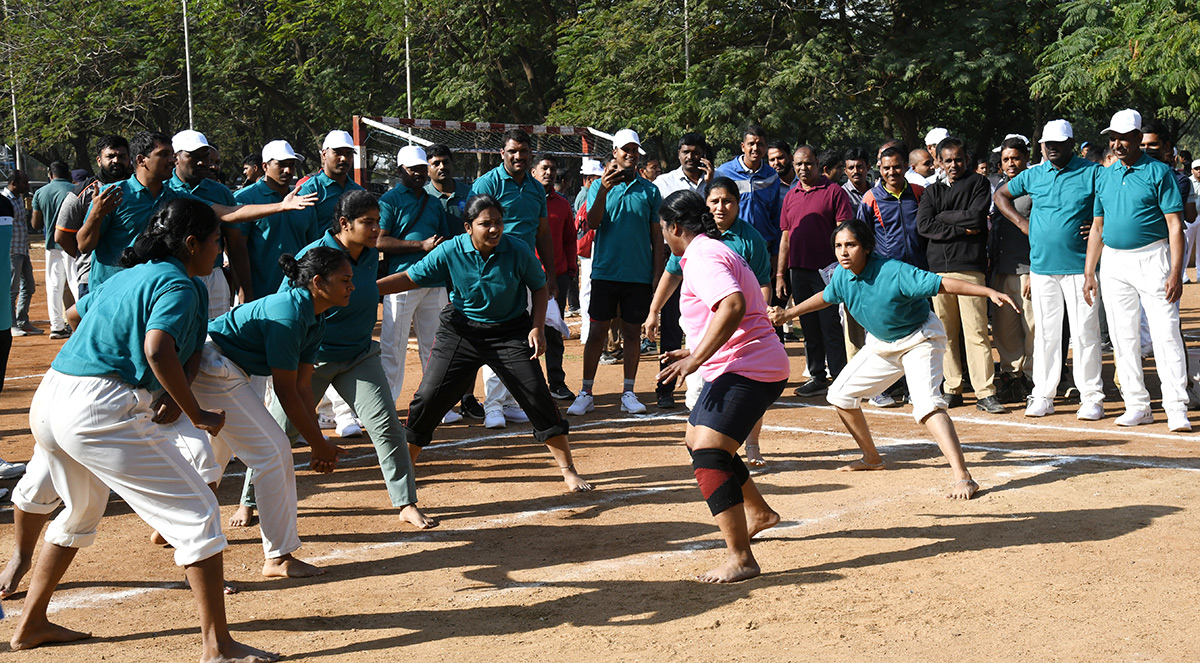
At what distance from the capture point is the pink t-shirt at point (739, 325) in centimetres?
534

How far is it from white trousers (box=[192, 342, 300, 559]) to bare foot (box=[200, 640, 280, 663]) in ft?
3.30

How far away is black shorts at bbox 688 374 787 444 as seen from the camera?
5.38 metres

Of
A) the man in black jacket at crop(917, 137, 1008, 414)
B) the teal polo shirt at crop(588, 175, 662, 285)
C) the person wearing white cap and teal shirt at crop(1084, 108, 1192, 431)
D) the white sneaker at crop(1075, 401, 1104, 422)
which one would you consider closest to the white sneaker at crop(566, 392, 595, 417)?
the teal polo shirt at crop(588, 175, 662, 285)

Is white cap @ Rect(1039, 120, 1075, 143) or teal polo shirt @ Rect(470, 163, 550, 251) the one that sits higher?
white cap @ Rect(1039, 120, 1075, 143)

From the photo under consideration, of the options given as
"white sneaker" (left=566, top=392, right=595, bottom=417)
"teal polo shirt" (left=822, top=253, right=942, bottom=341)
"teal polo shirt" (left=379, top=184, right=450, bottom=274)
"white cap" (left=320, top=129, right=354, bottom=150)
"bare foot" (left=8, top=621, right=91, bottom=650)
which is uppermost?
→ "white cap" (left=320, top=129, right=354, bottom=150)

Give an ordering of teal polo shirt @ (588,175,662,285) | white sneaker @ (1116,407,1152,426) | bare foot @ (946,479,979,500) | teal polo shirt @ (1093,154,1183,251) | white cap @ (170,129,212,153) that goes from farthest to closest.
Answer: teal polo shirt @ (588,175,662,285)
white sneaker @ (1116,407,1152,426)
teal polo shirt @ (1093,154,1183,251)
white cap @ (170,129,212,153)
bare foot @ (946,479,979,500)

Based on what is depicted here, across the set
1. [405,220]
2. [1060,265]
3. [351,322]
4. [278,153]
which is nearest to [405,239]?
[405,220]

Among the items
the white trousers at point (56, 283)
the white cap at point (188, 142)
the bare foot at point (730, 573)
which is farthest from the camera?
the white trousers at point (56, 283)

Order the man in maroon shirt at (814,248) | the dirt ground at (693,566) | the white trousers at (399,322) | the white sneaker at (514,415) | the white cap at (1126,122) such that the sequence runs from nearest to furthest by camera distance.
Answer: the dirt ground at (693,566) → the white cap at (1126,122) → the white trousers at (399,322) → the white sneaker at (514,415) → the man in maroon shirt at (814,248)

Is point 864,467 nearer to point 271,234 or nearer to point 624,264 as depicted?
point 624,264

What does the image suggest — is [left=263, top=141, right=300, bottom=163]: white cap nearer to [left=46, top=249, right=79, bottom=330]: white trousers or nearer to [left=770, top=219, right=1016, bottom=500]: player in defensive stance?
[left=770, top=219, right=1016, bottom=500]: player in defensive stance

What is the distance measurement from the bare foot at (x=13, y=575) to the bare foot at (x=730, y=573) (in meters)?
3.00

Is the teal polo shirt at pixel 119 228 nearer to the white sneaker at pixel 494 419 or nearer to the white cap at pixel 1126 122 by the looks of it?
the white sneaker at pixel 494 419

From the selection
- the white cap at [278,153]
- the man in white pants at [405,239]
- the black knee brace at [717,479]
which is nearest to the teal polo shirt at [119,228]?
the white cap at [278,153]
